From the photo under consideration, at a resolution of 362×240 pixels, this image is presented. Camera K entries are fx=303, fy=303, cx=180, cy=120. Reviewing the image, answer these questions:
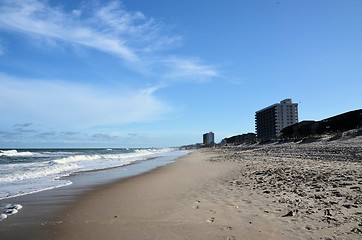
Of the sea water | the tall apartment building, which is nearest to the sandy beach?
the sea water

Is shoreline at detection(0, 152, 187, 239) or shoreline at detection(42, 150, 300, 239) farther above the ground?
shoreline at detection(42, 150, 300, 239)

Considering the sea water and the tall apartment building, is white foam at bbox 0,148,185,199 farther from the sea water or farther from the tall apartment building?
the tall apartment building

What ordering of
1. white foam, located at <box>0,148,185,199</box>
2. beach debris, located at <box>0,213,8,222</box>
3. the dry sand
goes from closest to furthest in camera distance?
the dry sand < beach debris, located at <box>0,213,8,222</box> < white foam, located at <box>0,148,185,199</box>

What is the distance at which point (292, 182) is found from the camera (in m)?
9.39

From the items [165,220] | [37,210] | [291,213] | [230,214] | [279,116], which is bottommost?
[37,210]

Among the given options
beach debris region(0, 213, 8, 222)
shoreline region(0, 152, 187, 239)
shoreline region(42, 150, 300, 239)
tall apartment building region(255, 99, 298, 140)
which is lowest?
shoreline region(0, 152, 187, 239)

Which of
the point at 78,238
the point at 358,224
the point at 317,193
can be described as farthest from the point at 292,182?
the point at 78,238

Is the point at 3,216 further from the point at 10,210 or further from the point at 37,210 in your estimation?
the point at 37,210

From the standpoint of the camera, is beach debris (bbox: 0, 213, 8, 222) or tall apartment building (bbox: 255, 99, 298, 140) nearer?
beach debris (bbox: 0, 213, 8, 222)

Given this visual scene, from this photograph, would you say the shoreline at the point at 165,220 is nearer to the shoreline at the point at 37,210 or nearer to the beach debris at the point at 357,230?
the shoreline at the point at 37,210

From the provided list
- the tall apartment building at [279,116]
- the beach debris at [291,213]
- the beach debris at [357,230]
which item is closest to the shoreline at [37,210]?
the beach debris at [291,213]

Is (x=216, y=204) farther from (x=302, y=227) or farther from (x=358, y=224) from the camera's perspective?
(x=358, y=224)

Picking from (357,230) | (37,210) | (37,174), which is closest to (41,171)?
(37,174)

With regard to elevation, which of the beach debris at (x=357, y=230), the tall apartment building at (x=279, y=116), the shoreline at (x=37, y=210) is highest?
the tall apartment building at (x=279, y=116)
